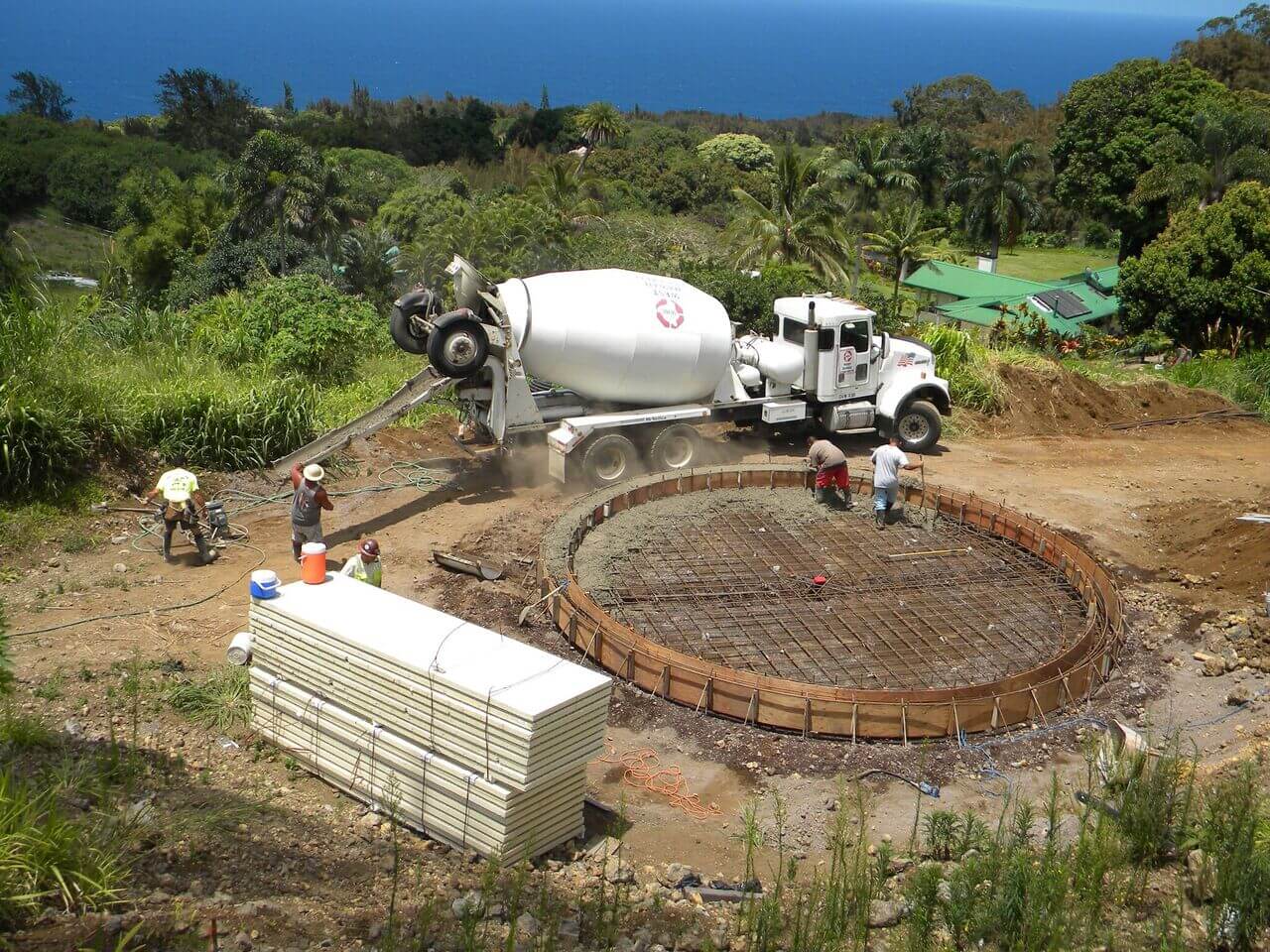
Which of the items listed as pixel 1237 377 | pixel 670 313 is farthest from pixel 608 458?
pixel 1237 377

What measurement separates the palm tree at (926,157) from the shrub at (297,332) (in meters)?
47.7

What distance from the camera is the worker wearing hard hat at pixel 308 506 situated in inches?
486

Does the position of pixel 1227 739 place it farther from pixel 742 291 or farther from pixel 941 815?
pixel 742 291

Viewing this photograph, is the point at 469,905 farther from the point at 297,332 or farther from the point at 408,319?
the point at 297,332

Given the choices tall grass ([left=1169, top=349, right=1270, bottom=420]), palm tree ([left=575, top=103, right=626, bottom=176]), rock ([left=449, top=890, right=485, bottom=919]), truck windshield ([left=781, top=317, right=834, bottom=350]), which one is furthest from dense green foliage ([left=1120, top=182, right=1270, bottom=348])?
palm tree ([left=575, top=103, right=626, bottom=176])

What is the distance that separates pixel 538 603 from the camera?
12.4m

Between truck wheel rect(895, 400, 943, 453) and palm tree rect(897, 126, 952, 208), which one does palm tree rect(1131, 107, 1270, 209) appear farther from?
truck wheel rect(895, 400, 943, 453)

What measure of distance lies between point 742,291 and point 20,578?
1397 cm

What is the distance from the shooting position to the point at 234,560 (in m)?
13.2

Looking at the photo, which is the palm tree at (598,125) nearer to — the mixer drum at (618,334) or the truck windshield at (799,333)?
the truck windshield at (799,333)

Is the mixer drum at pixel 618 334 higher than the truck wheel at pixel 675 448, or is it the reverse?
the mixer drum at pixel 618 334

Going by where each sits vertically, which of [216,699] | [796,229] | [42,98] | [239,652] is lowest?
[216,699]

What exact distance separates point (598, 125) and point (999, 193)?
102 feet

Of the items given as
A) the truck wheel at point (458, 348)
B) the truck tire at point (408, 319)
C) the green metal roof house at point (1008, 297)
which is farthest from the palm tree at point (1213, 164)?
the truck wheel at point (458, 348)
